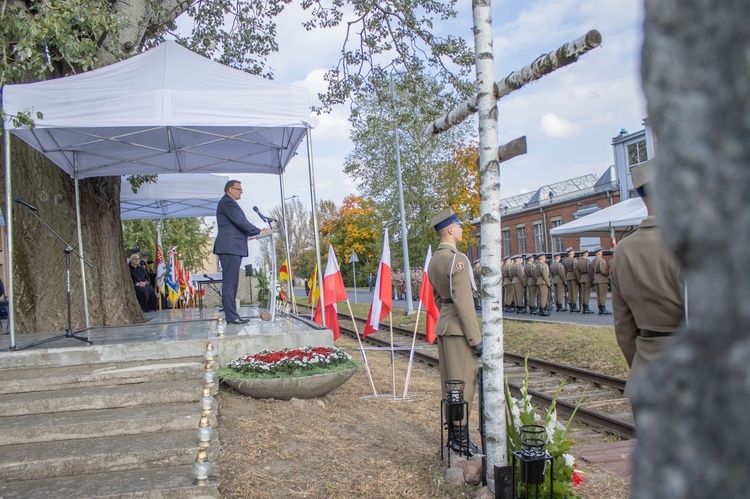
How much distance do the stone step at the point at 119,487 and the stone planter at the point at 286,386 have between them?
2051 mm

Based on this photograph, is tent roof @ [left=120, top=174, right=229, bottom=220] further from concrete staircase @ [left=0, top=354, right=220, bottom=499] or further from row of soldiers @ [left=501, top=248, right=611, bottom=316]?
row of soldiers @ [left=501, top=248, right=611, bottom=316]

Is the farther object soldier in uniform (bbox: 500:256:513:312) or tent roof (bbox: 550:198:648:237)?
soldier in uniform (bbox: 500:256:513:312)

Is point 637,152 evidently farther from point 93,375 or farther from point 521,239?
point 93,375

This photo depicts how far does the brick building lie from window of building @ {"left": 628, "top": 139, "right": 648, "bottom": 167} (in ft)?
4.99

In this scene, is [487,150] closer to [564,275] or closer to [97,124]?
[97,124]

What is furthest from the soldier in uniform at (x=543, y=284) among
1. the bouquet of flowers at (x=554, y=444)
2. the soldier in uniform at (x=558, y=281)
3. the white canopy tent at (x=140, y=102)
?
the bouquet of flowers at (x=554, y=444)

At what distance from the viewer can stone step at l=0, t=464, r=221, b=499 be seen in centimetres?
457

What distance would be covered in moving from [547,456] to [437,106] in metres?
9.36

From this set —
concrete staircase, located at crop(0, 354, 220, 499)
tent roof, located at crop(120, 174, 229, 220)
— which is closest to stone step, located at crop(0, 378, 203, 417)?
concrete staircase, located at crop(0, 354, 220, 499)

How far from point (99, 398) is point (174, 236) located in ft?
85.3

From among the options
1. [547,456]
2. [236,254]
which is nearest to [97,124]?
[236,254]

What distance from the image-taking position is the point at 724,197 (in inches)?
25.1

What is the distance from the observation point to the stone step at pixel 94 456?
4.99m

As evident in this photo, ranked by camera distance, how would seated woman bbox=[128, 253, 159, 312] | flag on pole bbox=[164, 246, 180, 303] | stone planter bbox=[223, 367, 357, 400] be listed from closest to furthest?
stone planter bbox=[223, 367, 357, 400], seated woman bbox=[128, 253, 159, 312], flag on pole bbox=[164, 246, 180, 303]
